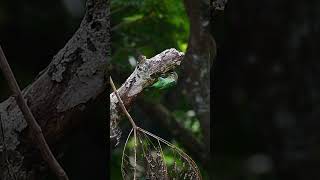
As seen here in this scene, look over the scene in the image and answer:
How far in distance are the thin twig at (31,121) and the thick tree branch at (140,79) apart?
24cm

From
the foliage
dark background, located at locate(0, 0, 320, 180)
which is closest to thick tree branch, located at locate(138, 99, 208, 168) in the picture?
the foliage

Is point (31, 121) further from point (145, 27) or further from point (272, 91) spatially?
point (272, 91)

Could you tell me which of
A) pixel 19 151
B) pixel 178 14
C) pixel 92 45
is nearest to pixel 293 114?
pixel 92 45

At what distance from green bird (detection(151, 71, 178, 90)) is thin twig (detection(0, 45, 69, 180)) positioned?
442mm

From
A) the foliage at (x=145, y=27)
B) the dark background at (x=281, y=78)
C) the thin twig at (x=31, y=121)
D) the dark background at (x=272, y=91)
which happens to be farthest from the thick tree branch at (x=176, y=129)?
the dark background at (x=281, y=78)

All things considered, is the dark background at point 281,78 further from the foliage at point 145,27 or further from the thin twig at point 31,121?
the foliage at point 145,27

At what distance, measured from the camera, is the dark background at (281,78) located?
0.92 m

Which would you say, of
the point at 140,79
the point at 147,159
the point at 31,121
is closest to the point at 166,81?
the point at 140,79

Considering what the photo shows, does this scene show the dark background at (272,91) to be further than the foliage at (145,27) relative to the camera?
No

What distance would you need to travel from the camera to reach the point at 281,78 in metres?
0.95

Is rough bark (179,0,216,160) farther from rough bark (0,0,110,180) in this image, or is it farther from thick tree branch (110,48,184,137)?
rough bark (0,0,110,180)

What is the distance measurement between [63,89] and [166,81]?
375 mm

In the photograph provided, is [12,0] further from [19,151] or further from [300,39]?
[300,39]

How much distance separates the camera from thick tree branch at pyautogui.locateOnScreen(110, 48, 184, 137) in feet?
6.15
